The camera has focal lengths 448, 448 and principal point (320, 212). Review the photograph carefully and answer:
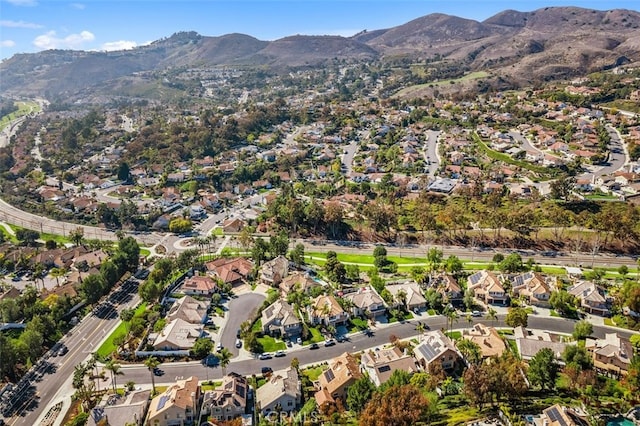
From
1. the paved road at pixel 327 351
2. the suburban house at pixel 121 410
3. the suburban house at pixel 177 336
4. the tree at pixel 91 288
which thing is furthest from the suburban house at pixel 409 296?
the tree at pixel 91 288

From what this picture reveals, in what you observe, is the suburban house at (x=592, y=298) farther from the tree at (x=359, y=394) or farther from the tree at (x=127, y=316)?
the tree at (x=127, y=316)

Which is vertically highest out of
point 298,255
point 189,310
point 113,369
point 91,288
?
point 298,255

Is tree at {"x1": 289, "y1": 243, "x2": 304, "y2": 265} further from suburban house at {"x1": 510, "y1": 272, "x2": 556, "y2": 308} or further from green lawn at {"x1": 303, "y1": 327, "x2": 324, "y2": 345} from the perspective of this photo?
suburban house at {"x1": 510, "y1": 272, "x2": 556, "y2": 308}

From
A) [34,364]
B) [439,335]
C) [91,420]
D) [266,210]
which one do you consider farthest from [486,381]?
[266,210]

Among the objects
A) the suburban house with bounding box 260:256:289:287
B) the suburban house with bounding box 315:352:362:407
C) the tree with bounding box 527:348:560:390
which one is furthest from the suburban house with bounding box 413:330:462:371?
the suburban house with bounding box 260:256:289:287

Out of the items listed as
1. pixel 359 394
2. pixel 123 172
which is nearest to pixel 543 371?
pixel 359 394

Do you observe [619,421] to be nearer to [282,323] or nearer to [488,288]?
[488,288]

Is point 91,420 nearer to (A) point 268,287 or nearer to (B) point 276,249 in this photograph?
(A) point 268,287
